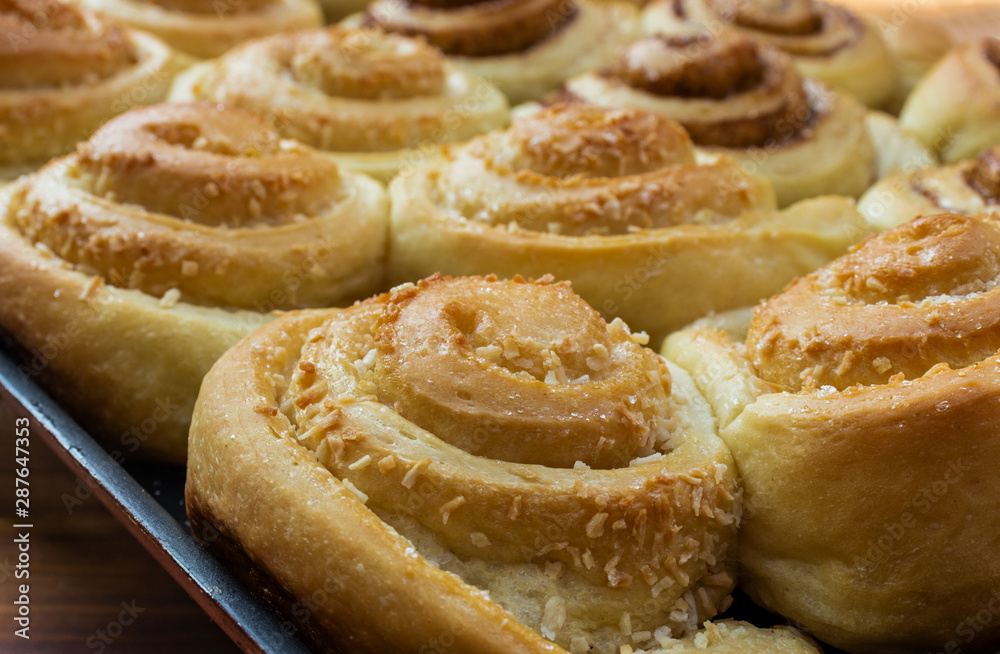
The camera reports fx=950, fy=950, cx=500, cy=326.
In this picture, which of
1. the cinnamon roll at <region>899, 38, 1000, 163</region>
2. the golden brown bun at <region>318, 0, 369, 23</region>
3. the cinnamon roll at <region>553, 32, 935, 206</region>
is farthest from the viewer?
the golden brown bun at <region>318, 0, 369, 23</region>

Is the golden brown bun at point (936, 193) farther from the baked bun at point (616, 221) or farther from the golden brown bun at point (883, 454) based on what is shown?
the golden brown bun at point (883, 454)

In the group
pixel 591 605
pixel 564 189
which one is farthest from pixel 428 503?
pixel 564 189

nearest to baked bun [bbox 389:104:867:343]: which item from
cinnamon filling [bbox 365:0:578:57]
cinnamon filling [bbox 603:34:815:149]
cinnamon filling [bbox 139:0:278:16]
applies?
cinnamon filling [bbox 603:34:815:149]

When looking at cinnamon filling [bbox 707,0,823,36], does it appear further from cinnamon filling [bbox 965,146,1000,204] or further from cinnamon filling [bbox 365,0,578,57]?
cinnamon filling [bbox 965,146,1000,204]

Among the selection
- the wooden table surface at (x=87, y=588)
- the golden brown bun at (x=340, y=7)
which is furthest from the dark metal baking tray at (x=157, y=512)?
the golden brown bun at (x=340, y=7)

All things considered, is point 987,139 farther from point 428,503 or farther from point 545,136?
point 428,503

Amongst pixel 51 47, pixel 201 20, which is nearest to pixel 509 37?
pixel 201 20

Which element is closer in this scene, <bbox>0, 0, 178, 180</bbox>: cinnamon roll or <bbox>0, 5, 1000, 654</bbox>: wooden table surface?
<bbox>0, 5, 1000, 654</bbox>: wooden table surface
